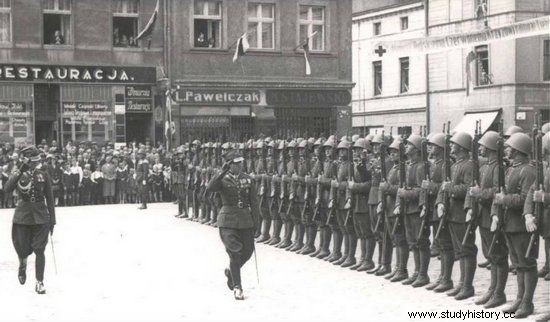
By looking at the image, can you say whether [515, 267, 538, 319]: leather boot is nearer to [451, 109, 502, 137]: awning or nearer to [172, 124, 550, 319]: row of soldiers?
[172, 124, 550, 319]: row of soldiers

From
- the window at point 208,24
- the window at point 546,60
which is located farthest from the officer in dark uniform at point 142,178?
the window at point 546,60

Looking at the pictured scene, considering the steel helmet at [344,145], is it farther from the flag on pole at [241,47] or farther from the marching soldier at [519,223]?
the flag on pole at [241,47]

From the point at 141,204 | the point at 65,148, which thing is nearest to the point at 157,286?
the point at 141,204

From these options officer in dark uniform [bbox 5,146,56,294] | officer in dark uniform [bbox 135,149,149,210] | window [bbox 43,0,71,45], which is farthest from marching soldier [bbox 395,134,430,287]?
window [bbox 43,0,71,45]

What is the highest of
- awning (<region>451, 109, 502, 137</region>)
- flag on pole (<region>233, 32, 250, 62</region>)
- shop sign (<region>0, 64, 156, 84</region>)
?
flag on pole (<region>233, 32, 250, 62</region>)

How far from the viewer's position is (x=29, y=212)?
39.6 ft

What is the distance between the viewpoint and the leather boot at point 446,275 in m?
11.4

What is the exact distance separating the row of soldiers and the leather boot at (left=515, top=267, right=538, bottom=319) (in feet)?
0.04

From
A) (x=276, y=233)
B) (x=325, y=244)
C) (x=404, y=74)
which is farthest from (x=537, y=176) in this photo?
(x=404, y=74)

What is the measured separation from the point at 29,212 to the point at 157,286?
6.67 feet

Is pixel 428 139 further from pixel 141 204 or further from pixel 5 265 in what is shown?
pixel 141 204

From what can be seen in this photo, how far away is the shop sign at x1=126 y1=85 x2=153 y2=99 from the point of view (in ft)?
107

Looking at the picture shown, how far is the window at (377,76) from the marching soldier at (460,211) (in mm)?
38102

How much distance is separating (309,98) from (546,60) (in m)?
11.7
